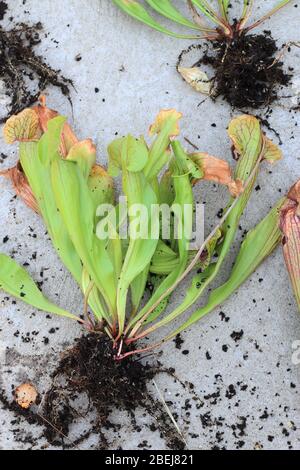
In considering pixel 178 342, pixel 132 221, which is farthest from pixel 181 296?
pixel 132 221

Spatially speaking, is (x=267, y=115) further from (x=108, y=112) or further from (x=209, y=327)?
(x=209, y=327)

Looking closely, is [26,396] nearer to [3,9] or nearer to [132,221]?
[132,221]

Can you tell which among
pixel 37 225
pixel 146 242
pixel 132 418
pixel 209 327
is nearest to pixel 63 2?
pixel 37 225

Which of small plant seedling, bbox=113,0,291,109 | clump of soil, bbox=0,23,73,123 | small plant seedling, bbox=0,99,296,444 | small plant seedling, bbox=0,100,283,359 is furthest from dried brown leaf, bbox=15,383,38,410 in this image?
small plant seedling, bbox=113,0,291,109

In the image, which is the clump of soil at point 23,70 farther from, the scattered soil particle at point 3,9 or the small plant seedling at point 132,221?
the small plant seedling at point 132,221

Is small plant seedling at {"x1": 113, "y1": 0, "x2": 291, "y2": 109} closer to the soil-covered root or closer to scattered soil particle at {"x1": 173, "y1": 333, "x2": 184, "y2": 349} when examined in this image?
scattered soil particle at {"x1": 173, "y1": 333, "x2": 184, "y2": 349}

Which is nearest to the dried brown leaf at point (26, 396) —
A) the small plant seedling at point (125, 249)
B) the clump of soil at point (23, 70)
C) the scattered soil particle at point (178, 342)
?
the small plant seedling at point (125, 249)
